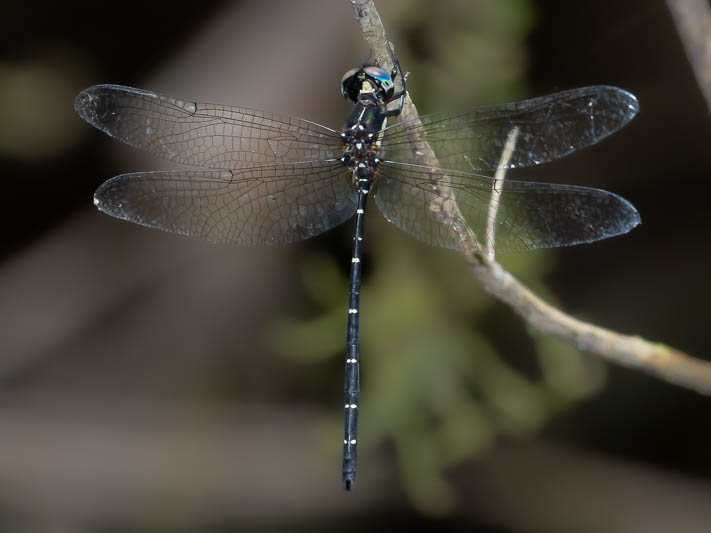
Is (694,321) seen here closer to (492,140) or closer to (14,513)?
(492,140)

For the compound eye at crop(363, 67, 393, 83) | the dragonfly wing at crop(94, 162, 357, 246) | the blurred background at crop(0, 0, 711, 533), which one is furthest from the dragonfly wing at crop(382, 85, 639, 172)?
the blurred background at crop(0, 0, 711, 533)

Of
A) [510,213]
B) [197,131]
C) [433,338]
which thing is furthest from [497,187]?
[433,338]

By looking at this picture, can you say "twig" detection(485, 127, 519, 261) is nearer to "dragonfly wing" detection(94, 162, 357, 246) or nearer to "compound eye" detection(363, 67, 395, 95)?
"compound eye" detection(363, 67, 395, 95)

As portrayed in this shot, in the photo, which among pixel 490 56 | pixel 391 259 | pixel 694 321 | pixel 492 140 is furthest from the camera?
pixel 694 321

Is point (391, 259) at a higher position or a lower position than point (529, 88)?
lower

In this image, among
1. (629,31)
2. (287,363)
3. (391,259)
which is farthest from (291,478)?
(629,31)

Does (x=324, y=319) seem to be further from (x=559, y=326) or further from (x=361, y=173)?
(x=559, y=326)

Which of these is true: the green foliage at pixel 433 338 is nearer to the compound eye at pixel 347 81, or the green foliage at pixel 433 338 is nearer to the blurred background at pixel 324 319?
the blurred background at pixel 324 319
